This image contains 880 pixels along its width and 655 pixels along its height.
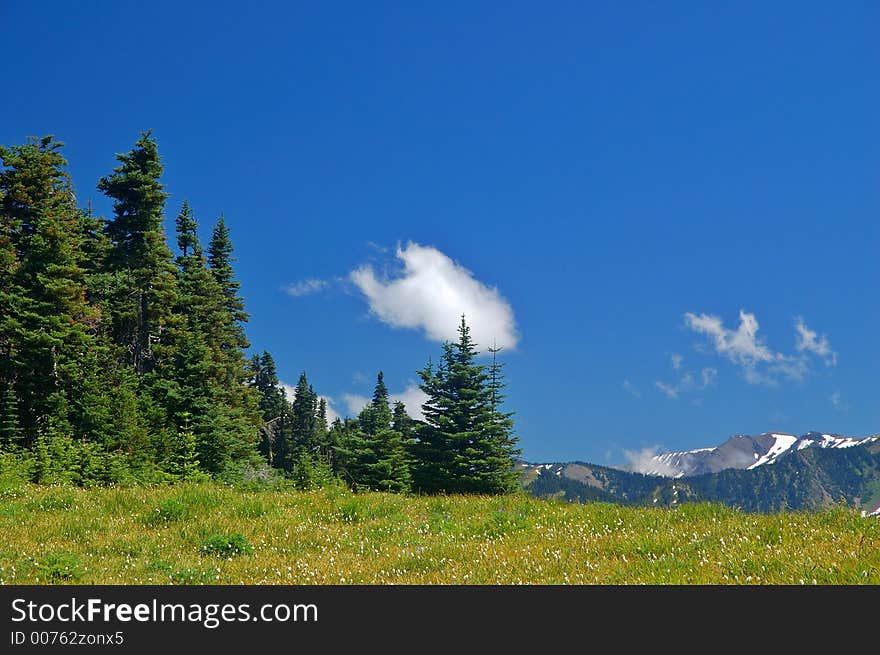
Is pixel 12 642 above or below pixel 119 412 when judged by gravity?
below

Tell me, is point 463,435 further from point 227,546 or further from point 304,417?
point 304,417

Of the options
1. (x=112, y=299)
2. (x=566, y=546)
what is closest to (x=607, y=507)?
(x=566, y=546)

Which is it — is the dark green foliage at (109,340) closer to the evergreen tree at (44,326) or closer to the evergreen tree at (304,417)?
the evergreen tree at (44,326)

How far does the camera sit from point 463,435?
46.5 m

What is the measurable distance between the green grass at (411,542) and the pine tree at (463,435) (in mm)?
33560

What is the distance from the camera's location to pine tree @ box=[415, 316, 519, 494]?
4622 cm

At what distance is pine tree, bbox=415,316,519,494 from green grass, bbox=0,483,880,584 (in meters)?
33.6

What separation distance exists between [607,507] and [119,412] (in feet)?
105

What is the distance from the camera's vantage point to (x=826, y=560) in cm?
715

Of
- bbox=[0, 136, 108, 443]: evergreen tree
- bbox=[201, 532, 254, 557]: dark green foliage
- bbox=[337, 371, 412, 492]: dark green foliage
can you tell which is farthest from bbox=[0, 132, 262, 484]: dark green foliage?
bbox=[201, 532, 254, 557]: dark green foliage

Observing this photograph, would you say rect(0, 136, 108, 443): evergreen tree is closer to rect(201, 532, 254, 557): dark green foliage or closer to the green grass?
the green grass

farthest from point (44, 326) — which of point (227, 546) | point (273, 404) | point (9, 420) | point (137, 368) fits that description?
point (273, 404)

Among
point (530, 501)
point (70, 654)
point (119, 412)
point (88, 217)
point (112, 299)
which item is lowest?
point (70, 654)

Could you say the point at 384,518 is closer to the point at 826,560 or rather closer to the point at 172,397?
the point at 826,560
